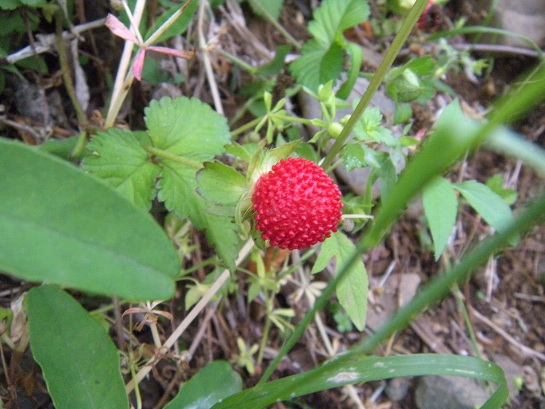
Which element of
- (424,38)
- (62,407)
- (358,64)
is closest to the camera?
(62,407)

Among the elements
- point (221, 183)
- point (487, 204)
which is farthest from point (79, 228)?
point (487, 204)

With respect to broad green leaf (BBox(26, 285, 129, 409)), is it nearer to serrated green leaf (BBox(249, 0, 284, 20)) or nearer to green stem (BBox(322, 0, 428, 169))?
green stem (BBox(322, 0, 428, 169))

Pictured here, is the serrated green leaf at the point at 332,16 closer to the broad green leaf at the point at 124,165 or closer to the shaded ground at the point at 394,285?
the shaded ground at the point at 394,285

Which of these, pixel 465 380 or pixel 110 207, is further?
pixel 465 380

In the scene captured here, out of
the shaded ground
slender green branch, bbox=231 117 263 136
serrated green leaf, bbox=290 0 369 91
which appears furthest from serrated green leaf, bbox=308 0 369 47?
slender green branch, bbox=231 117 263 136

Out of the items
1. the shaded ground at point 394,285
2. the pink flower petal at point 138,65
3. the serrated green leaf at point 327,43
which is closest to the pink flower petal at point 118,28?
the pink flower petal at point 138,65

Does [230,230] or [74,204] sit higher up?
[74,204]

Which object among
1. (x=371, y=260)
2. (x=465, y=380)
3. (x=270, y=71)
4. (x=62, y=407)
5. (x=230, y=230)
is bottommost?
(x=465, y=380)

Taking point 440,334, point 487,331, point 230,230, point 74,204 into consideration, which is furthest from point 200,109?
point 487,331

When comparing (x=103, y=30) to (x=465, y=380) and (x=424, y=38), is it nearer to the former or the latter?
(x=424, y=38)
